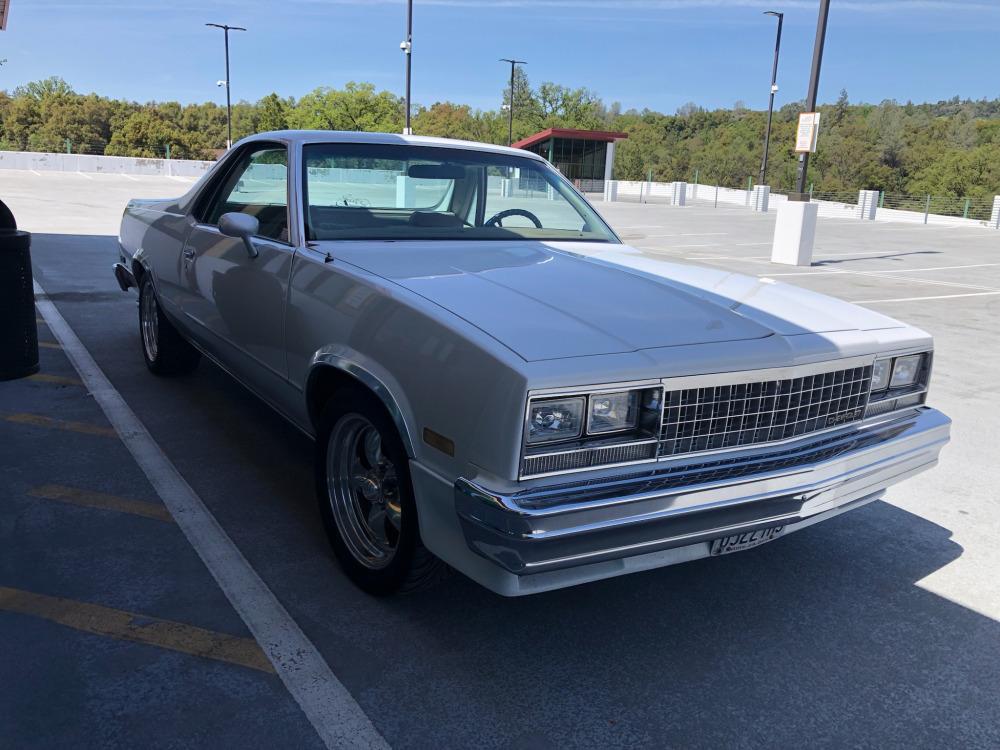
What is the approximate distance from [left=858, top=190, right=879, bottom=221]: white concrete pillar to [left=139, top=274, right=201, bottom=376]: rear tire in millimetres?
36645

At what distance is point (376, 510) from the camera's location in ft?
9.71

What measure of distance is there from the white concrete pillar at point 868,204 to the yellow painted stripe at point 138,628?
38.8 metres

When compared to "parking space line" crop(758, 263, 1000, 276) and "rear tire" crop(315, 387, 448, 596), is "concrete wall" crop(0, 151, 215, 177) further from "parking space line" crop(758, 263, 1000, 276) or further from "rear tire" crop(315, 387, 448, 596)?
"rear tire" crop(315, 387, 448, 596)

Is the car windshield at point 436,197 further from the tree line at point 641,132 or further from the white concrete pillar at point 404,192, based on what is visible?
the tree line at point 641,132

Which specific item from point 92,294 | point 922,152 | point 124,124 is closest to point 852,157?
point 922,152

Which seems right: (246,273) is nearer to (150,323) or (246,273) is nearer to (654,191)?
(150,323)

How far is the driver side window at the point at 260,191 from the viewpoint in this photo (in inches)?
140

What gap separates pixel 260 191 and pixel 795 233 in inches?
503

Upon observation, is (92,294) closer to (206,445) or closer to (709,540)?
(206,445)

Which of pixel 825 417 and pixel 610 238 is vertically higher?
pixel 610 238

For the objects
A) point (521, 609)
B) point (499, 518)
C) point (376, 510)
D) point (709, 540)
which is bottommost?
point (521, 609)

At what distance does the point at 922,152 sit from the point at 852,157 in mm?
6426

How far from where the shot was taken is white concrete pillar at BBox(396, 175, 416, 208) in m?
3.82

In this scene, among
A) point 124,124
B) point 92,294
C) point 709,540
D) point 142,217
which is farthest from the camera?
point 124,124
